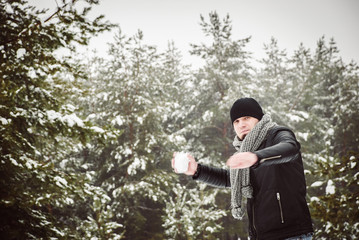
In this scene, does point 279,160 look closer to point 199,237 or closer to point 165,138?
point 199,237

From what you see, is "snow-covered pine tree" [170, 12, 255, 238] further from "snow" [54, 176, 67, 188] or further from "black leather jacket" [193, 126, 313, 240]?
"black leather jacket" [193, 126, 313, 240]

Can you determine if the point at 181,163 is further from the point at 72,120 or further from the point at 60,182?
the point at 60,182

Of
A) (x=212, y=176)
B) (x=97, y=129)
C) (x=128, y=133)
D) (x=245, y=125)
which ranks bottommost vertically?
(x=212, y=176)

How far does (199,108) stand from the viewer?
1616 centimetres

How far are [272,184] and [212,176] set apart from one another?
892 mm

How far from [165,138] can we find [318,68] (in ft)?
36.2

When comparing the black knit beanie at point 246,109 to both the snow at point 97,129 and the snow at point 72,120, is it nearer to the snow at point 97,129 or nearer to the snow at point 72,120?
the snow at point 97,129

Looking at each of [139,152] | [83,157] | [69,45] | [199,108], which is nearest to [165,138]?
[139,152]

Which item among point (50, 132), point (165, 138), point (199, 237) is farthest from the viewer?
point (165, 138)

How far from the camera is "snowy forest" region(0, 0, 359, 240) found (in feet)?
15.5

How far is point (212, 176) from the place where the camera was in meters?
2.89

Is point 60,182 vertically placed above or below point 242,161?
above

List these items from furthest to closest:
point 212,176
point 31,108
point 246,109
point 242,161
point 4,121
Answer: point 31,108, point 4,121, point 212,176, point 246,109, point 242,161

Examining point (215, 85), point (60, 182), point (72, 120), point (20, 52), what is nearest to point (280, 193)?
point (72, 120)
